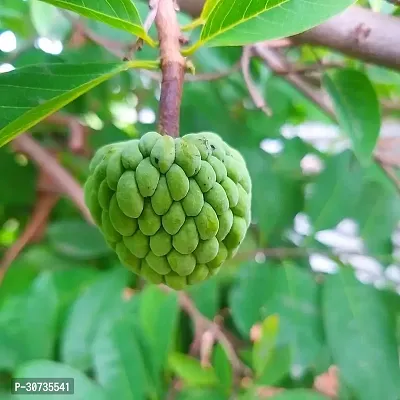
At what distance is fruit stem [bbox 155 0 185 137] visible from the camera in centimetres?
59

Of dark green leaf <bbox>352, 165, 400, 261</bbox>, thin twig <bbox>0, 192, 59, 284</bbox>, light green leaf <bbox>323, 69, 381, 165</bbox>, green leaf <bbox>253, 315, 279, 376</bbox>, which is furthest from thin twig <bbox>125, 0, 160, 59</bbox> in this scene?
thin twig <bbox>0, 192, 59, 284</bbox>

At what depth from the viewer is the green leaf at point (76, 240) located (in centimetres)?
143

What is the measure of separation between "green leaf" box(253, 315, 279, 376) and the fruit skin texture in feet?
1.33

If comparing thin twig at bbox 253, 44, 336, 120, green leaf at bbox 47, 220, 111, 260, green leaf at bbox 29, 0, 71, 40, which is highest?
green leaf at bbox 29, 0, 71, 40

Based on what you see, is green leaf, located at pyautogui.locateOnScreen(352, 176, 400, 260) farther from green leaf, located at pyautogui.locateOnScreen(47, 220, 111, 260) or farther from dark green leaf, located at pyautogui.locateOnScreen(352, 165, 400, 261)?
green leaf, located at pyautogui.locateOnScreen(47, 220, 111, 260)

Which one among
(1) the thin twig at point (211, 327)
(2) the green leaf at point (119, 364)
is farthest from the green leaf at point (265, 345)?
(2) the green leaf at point (119, 364)

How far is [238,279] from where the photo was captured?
1260 mm

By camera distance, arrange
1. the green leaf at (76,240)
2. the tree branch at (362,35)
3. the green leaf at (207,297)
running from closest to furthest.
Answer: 1. the tree branch at (362,35)
2. the green leaf at (207,297)
3. the green leaf at (76,240)

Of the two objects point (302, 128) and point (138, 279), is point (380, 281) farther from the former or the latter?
point (302, 128)

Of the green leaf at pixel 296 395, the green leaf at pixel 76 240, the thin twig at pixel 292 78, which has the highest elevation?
the thin twig at pixel 292 78

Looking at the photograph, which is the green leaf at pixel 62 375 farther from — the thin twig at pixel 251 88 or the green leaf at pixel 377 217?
the green leaf at pixel 377 217

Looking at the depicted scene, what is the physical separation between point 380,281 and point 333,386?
292mm

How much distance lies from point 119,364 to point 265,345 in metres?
0.29

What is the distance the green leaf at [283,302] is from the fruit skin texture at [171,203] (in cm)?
55
